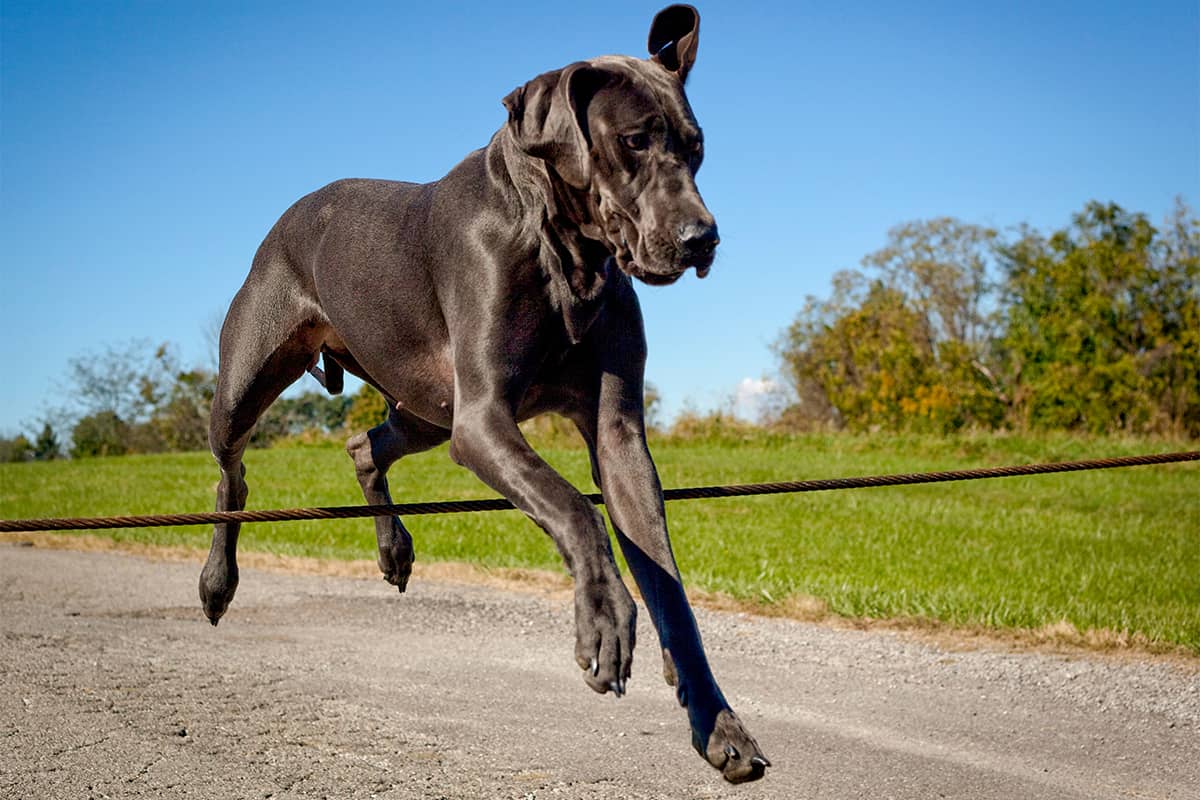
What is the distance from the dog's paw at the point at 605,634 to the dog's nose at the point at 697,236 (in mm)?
749

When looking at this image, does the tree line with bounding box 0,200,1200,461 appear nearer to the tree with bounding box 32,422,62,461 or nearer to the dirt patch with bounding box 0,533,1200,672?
the tree with bounding box 32,422,62,461

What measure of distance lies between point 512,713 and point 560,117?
313 cm

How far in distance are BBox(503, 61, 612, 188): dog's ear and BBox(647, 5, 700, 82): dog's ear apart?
0.95 feet

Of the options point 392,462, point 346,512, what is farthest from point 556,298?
point 392,462

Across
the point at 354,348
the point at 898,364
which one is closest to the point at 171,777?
the point at 354,348

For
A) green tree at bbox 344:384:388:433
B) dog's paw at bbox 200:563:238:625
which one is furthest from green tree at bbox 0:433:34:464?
dog's paw at bbox 200:563:238:625

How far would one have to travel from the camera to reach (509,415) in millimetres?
3068

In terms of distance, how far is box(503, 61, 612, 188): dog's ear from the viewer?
9.21ft

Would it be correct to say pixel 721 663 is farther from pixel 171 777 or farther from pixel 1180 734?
pixel 171 777

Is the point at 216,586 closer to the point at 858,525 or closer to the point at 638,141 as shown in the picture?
the point at 638,141

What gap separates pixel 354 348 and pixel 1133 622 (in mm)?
5396

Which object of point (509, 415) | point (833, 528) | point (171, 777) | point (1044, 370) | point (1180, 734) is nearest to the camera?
point (509, 415)

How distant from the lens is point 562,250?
3.11 metres

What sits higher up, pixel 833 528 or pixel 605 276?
pixel 605 276
